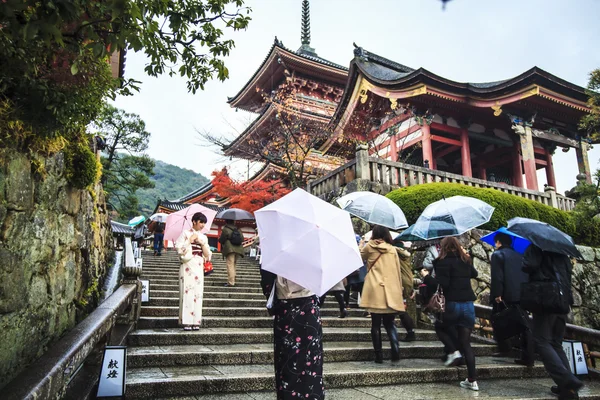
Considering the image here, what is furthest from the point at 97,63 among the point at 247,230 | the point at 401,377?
the point at 247,230

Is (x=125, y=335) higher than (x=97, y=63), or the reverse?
(x=97, y=63)

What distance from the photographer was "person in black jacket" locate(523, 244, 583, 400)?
4008 mm

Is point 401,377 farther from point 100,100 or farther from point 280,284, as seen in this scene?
point 100,100

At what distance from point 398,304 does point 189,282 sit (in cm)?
284

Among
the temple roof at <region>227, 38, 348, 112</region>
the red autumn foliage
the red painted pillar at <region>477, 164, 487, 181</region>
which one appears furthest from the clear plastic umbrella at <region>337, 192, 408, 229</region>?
the temple roof at <region>227, 38, 348, 112</region>

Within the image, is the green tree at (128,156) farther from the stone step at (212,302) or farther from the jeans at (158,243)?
the stone step at (212,302)

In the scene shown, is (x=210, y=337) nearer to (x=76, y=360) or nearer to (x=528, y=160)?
(x=76, y=360)

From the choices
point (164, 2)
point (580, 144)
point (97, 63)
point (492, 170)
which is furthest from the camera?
point (492, 170)

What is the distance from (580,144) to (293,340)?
17.7m

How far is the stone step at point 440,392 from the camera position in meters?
4.00

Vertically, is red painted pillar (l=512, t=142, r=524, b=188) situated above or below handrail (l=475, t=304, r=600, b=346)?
above

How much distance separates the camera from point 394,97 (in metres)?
14.7

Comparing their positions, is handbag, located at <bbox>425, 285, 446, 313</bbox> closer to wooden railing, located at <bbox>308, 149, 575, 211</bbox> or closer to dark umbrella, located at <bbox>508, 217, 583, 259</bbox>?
dark umbrella, located at <bbox>508, 217, 583, 259</bbox>

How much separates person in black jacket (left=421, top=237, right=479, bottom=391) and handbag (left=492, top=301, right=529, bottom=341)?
1.30 m
